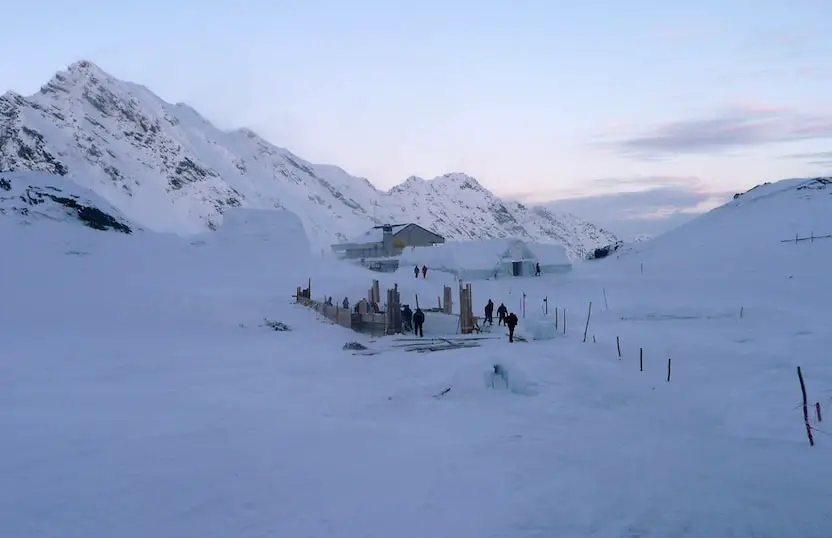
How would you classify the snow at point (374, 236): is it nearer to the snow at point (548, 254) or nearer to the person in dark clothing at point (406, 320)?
the snow at point (548, 254)

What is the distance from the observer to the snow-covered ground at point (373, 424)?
10.0 m

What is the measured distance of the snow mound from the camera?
123 ft

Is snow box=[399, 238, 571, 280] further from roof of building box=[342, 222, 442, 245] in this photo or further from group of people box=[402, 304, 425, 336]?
group of people box=[402, 304, 425, 336]

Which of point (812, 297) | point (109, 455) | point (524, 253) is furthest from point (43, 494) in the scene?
point (524, 253)

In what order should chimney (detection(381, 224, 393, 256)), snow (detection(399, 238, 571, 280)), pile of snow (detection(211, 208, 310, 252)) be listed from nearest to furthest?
1. pile of snow (detection(211, 208, 310, 252))
2. snow (detection(399, 238, 571, 280))
3. chimney (detection(381, 224, 393, 256))

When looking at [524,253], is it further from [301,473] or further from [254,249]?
[301,473]

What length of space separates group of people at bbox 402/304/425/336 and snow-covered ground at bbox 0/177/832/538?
1245 millimetres

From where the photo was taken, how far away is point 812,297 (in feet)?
124

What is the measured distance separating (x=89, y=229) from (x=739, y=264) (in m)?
43.4

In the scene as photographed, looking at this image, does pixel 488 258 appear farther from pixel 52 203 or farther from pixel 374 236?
pixel 52 203

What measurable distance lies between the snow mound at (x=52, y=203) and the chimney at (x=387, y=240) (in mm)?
33666

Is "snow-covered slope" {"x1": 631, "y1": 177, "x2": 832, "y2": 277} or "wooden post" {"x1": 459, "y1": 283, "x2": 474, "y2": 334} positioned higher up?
"snow-covered slope" {"x1": 631, "y1": 177, "x2": 832, "y2": 277}

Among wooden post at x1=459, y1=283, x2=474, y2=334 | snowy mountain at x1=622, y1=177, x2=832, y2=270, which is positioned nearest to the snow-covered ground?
wooden post at x1=459, y1=283, x2=474, y2=334

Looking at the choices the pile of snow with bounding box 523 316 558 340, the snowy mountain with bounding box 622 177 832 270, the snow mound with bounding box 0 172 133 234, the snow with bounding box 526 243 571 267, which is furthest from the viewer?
the snow with bounding box 526 243 571 267
